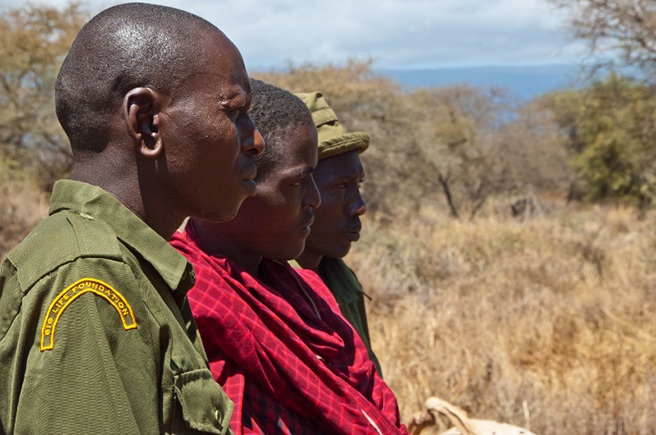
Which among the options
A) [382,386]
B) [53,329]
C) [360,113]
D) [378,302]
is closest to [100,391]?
[53,329]

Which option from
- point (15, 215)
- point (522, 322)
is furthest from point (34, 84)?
point (522, 322)

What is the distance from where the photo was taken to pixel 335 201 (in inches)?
105

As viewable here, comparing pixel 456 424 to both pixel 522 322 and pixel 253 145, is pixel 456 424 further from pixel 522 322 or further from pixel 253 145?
pixel 522 322

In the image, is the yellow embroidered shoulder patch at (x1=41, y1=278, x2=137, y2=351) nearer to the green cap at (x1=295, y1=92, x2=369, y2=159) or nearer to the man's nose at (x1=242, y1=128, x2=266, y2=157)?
the man's nose at (x1=242, y1=128, x2=266, y2=157)

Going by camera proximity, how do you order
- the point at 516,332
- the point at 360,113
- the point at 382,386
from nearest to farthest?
the point at 382,386
the point at 516,332
the point at 360,113

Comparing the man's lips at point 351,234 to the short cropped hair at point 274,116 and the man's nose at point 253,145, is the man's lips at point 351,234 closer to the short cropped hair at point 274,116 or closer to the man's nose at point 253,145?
the short cropped hair at point 274,116

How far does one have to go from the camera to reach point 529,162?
23.6 metres

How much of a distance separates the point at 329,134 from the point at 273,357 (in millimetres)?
1145

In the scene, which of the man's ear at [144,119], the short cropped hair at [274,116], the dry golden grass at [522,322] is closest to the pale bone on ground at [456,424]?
the dry golden grass at [522,322]

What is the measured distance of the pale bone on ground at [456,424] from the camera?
2.71 m

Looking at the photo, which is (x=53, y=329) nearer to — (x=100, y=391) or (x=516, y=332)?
(x=100, y=391)

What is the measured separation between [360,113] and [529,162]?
9.49m

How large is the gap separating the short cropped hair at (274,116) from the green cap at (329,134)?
427mm

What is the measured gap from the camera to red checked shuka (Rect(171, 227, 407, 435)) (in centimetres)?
164
